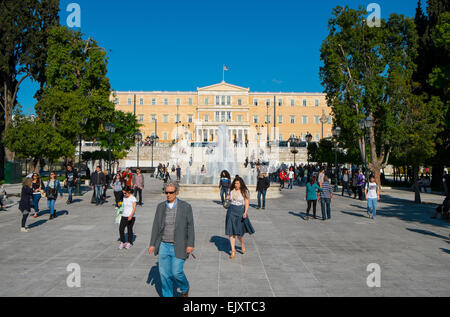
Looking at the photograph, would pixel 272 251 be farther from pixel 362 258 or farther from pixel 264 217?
pixel 264 217

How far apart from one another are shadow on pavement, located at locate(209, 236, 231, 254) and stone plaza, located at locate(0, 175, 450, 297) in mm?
25

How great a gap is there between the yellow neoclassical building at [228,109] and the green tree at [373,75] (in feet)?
221

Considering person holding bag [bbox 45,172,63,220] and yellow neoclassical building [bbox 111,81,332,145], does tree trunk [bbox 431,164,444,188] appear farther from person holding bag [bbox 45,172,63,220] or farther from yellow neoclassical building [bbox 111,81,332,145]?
yellow neoclassical building [bbox 111,81,332,145]

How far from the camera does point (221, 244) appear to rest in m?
9.11

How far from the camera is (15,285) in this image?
5.88 metres

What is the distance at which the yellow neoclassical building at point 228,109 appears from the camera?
9688 centimetres

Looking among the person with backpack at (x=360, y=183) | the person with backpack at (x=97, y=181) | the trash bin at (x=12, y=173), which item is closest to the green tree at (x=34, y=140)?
the person with backpack at (x=97, y=181)

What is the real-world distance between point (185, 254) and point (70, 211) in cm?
1172

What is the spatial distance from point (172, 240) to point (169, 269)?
385 millimetres

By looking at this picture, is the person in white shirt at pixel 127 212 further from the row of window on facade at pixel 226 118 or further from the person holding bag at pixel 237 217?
the row of window on facade at pixel 226 118

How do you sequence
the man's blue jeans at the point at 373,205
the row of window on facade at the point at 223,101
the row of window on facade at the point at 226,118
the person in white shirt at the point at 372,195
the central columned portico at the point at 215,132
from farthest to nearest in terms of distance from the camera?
the row of window on facade at the point at 223,101, the row of window on facade at the point at 226,118, the central columned portico at the point at 215,132, the man's blue jeans at the point at 373,205, the person in white shirt at the point at 372,195

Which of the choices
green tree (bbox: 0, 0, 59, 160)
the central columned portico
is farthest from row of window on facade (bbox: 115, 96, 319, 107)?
green tree (bbox: 0, 0, 59, 160)
